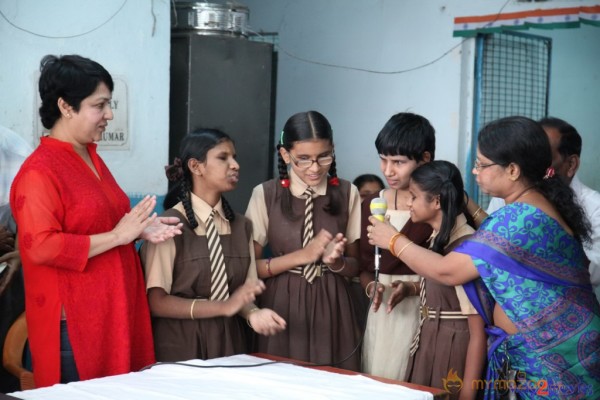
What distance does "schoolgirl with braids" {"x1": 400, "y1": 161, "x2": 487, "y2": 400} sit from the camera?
305 cm

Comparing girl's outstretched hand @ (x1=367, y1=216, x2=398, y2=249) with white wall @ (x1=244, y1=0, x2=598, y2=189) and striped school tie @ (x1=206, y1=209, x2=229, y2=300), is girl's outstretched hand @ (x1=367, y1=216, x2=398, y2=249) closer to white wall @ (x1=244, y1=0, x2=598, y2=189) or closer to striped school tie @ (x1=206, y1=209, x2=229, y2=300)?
striped school tie @ (x1=206, y1=209, x2=229, y2=300)

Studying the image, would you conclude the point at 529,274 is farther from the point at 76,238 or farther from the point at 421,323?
the point at 76,238

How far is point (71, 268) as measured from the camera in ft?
9.29

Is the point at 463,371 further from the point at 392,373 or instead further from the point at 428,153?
the point at 428,153

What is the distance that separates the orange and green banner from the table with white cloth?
9.43ft

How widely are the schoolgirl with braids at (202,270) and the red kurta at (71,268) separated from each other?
0.16 meters

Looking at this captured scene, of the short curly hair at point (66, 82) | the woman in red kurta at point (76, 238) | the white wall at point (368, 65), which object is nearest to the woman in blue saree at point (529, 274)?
the woman in red kurta at point (76, 238)

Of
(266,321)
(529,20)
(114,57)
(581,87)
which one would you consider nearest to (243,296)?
(266,321)

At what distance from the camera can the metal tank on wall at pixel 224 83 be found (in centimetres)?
482

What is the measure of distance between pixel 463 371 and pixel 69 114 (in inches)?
65.0

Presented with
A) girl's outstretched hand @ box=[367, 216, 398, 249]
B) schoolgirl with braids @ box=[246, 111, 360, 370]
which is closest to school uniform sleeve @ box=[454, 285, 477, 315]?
girl's outstretched hand @ box=[367, 216, 398, 249]

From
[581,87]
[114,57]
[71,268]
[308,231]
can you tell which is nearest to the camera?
[71,268]

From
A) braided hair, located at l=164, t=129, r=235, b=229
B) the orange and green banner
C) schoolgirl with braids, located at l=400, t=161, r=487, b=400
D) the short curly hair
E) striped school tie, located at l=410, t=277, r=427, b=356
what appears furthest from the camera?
the orange and green banner

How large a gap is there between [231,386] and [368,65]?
3.77 meters
